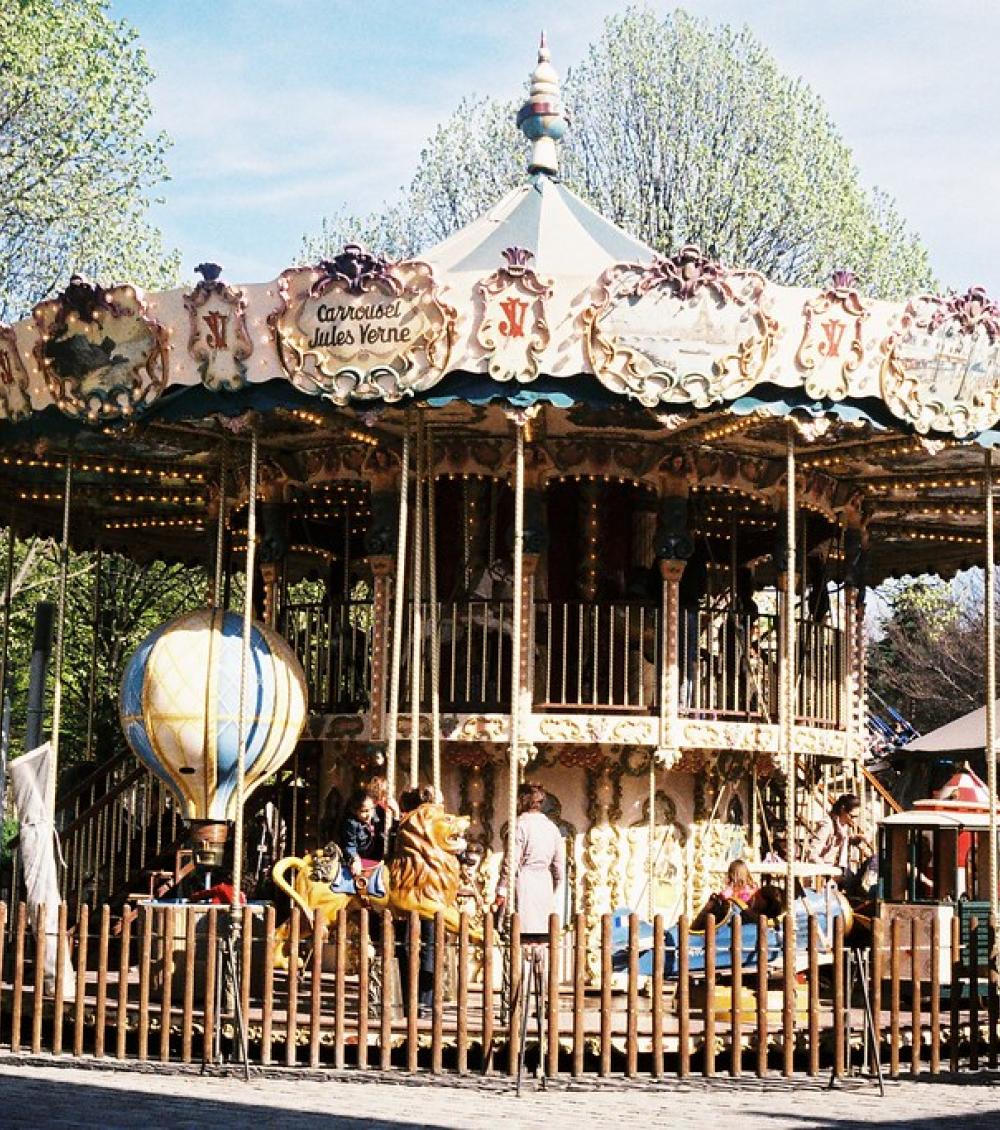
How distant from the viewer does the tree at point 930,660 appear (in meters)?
42.3

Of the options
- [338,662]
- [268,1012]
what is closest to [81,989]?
[268,1012]

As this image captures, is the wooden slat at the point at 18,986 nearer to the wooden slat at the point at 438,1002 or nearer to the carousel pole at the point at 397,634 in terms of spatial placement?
the wooden slat at the point at 438,1002

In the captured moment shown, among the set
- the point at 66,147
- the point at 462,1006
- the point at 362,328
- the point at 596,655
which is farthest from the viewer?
the point at 66,147

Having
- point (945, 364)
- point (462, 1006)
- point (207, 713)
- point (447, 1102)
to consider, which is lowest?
point (447, 1102)

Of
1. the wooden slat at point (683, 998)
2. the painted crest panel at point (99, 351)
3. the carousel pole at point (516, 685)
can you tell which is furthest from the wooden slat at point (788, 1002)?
the painted crest panel at point (99, 351)

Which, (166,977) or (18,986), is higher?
(166,977)

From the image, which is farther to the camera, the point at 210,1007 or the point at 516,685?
the point at 516,685

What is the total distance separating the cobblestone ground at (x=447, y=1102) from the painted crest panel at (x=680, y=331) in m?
Result: 5.22

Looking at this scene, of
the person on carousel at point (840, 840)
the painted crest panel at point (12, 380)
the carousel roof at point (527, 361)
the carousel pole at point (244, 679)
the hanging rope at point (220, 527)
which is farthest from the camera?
the person on carousel at point (840, 840)

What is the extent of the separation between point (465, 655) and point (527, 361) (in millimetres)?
3758

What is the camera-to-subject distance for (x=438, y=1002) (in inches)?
487

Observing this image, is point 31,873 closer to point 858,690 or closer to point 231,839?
point 231,839

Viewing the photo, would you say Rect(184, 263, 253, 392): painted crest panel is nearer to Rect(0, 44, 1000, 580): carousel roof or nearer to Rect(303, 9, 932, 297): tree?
Rect(0, 44, 1000, 580): carousel roof

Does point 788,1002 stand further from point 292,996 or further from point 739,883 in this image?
point 292,996
